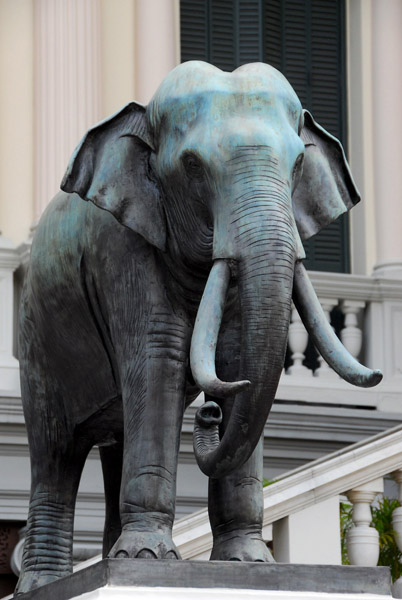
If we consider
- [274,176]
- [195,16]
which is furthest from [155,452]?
[195,16]

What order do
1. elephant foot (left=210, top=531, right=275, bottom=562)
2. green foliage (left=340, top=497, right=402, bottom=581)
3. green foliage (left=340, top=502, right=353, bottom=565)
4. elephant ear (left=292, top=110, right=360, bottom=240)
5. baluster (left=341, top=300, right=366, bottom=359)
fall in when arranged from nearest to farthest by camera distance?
elephant foot (left=210, top=531, right=275, bottom=562) < elephant ear (left=292, top=110, right=360, bottom=240) < green foliage (left=340, top=502, right=353, bottom=565) < green foliage (left=340, top=497, right=402, bottom=581) < baluster (left=341, top=300, right=366, bottom=359)

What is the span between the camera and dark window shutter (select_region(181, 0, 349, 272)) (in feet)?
46.1

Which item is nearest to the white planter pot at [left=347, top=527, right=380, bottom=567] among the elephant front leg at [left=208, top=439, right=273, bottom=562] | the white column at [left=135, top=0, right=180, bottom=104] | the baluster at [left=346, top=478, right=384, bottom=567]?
the baluster at [left=346, top=478, right=384, bottom=567]

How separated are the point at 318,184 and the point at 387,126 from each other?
7478 millimetres

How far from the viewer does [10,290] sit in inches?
498

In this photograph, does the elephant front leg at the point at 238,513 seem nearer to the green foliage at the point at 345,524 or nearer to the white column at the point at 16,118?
the green foliage at the point at 345,524

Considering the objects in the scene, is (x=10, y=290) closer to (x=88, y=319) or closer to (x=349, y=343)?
(x=349, y=343)

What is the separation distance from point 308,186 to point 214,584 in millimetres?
1397

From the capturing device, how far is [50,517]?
6.92 metres

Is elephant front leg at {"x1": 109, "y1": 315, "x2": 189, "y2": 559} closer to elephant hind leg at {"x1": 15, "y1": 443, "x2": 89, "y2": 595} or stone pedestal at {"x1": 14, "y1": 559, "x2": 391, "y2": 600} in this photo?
stone pedestal at {"x1": 14, "y1": 559, "x2": 391, "y2": 600}

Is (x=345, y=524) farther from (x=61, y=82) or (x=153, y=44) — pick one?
(x=153, y=44)

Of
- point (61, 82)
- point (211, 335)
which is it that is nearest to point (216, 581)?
point (211, 335)

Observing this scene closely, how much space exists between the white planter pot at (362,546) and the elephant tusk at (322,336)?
3159 mm

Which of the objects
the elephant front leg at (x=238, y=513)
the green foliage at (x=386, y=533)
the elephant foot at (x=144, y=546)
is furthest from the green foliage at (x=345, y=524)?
the elephant foot at (x=144, y=546)
